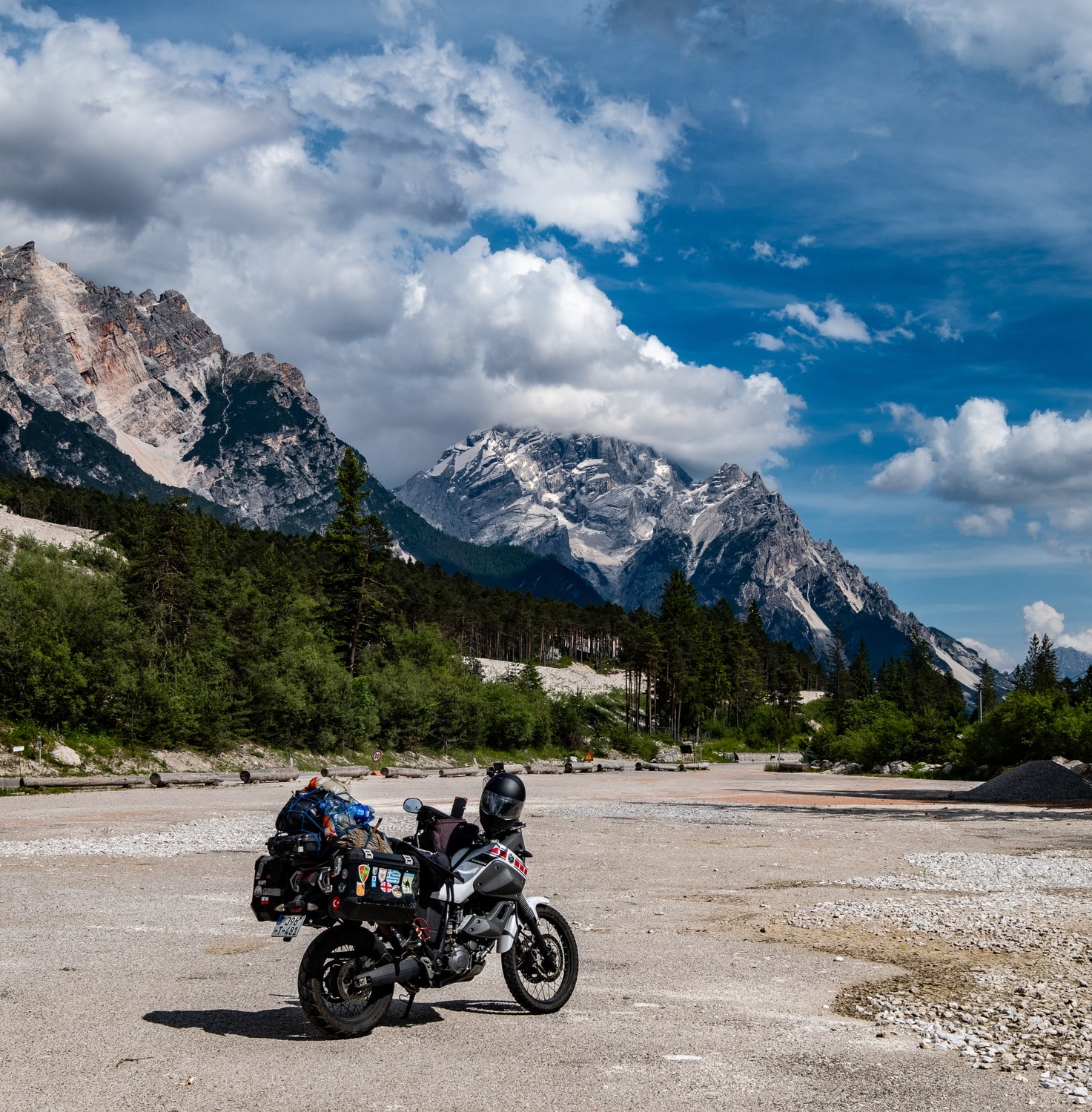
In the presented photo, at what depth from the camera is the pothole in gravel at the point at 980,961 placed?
7.29 metres

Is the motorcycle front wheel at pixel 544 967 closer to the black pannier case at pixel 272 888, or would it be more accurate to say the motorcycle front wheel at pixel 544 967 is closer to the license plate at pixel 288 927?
the license plate at pixel 288 927

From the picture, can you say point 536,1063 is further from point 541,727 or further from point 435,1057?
point 541,727

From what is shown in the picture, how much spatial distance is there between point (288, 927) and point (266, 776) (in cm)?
3613

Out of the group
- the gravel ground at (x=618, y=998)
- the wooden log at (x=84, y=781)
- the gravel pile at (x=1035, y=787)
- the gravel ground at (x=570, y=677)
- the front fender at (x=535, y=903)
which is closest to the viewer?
the gravel ground at (x=618, y=998)

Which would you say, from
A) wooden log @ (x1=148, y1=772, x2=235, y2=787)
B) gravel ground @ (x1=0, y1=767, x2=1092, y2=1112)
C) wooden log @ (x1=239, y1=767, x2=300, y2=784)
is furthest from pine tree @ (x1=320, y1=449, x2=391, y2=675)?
gravel ground @ (x1=0, y1=767, x2=1092, y2=1112)

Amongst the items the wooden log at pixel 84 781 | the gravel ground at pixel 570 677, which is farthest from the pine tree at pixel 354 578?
the gravel ground at pixel 570 677

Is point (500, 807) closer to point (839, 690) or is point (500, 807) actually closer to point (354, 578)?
point (354, 578)

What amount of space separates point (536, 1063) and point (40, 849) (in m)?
14.9

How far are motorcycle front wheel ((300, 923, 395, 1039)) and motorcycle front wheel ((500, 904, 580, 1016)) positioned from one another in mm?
1126

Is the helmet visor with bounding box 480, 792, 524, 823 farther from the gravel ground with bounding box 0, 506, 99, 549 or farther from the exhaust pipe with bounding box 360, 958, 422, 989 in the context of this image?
the gravel ground with bounding box 0, 506, 99, 549

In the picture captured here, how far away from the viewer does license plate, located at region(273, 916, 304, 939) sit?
7.19 meters

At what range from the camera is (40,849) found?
1834 cm

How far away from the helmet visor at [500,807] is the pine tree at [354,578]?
58.8 m

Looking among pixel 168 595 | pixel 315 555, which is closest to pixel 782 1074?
pixel 168 595
